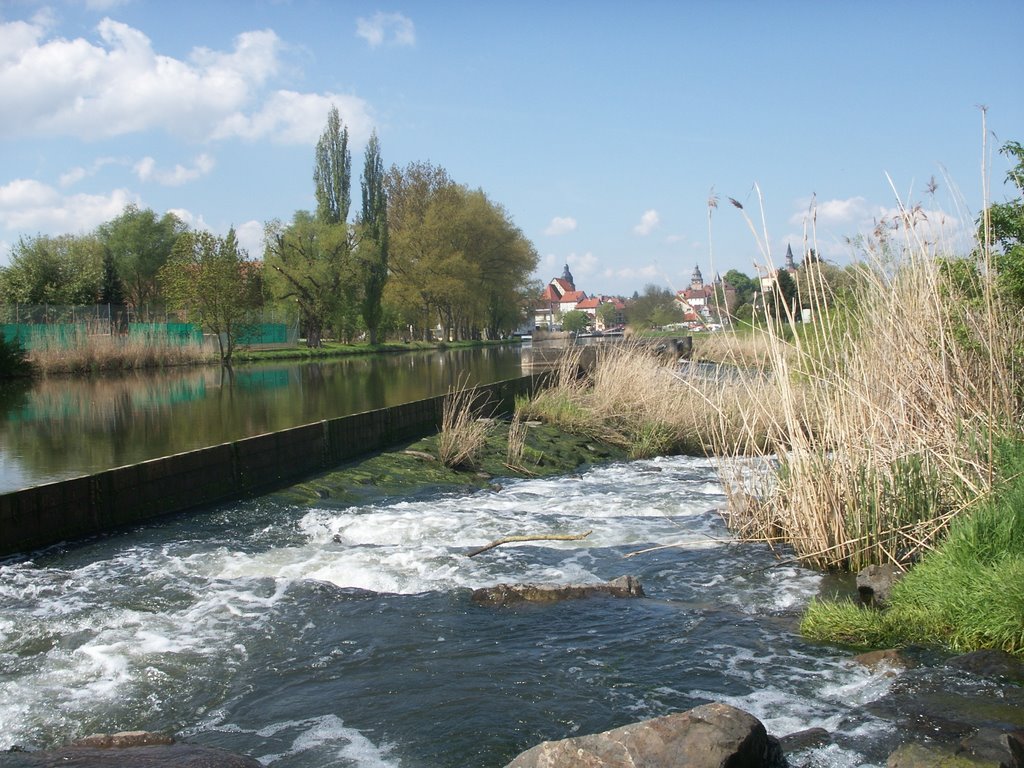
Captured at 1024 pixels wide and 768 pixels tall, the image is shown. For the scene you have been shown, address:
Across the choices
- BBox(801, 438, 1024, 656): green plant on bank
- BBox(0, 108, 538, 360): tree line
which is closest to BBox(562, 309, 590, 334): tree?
BBox(0, 108, 538, 360): tree line

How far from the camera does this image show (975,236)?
8.30 meters

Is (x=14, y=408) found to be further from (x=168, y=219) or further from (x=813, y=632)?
(x=168, y=219)

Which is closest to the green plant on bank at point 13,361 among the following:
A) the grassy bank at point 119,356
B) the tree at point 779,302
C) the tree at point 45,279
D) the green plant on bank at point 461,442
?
the grassy bank at point 119,356

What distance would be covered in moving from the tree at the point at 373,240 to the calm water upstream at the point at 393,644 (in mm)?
50899

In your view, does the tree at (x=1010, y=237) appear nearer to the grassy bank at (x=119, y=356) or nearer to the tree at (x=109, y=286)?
the grassy bank at (x=119, y=356)

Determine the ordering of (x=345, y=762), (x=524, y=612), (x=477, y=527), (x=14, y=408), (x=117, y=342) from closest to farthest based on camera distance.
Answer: (x=345, y=762) → (x=524, y=612) → (x=477, y=527) → (x=14, y=408) → (x=117, y=342)

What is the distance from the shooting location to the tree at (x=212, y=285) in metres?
44.5

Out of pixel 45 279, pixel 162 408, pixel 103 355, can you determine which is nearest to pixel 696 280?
pixel 162 408

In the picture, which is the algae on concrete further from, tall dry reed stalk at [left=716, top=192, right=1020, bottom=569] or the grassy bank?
the grassy bank

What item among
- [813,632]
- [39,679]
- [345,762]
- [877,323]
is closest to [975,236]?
[877,323]

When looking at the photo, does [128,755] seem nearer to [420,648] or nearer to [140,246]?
[420,648]

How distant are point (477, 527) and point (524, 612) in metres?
3.37

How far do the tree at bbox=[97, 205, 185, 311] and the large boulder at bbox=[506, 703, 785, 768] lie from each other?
74298mm

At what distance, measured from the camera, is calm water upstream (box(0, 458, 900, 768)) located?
5.27 meters
